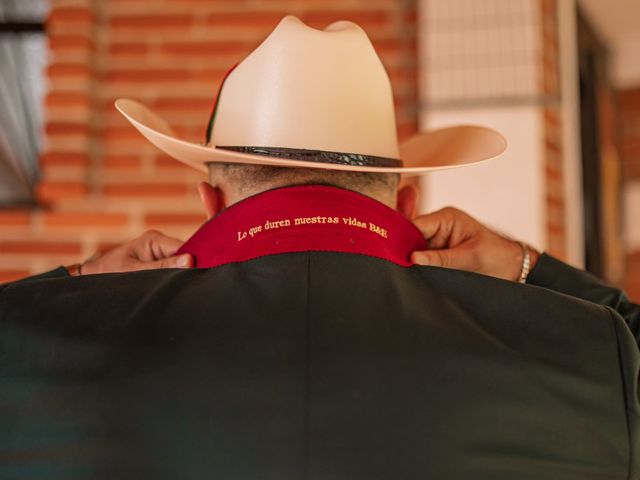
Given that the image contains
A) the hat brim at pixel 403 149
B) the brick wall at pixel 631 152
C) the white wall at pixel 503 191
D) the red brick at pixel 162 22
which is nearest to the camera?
the hat brim at pixel 403 149

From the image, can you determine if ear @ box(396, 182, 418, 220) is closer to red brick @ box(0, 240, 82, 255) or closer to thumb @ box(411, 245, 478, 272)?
thumb @ box(411, 245, 478, 272)

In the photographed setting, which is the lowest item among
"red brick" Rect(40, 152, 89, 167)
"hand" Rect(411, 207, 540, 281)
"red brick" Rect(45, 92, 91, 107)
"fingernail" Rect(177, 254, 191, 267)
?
"fingernail" Rect(177, 254, 191, 267)

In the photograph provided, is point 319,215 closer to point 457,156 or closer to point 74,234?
point 457,156

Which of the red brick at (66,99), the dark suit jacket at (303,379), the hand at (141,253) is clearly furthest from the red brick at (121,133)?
the dark suit jacket at (303,379)

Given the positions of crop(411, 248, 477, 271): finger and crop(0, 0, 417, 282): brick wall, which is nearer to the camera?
crop(411, 248, 477, 271): finger

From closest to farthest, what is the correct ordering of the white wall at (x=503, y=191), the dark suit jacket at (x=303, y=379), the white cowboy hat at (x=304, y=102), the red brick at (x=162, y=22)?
the dark suit jacket at (x=303, y=379), the white cowboy hat at (x=304, y=102), the white wall at (x=503, y=191), the red brick at (x=162, y=22)

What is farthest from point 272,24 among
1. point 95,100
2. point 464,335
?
point 464,335

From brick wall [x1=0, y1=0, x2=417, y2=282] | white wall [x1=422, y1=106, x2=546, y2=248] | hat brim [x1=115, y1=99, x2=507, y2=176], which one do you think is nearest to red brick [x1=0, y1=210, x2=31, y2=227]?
brick wall [x1=0, y1=0, x2=417, y2=282]

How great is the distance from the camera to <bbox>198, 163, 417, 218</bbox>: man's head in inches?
45.9

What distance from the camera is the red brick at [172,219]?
2760mm

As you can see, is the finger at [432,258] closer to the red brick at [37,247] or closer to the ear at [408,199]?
the ear at [408,199]

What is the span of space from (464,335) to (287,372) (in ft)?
0.68

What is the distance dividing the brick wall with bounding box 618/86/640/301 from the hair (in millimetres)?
3420

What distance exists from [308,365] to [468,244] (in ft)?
1.73
